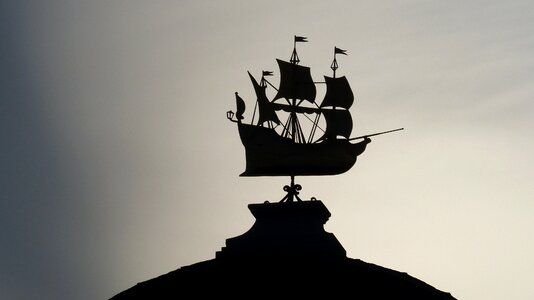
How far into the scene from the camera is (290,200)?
151 feet

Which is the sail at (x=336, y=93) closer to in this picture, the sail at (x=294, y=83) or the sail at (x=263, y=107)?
the sail at (x=294, y=83)

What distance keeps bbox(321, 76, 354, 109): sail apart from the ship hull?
2.53 metres

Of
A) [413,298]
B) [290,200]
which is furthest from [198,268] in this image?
[413,298]

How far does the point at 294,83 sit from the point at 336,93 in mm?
1753

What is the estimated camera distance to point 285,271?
4359cm

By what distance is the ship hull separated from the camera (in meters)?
44.6

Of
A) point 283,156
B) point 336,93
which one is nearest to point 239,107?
point 283,156

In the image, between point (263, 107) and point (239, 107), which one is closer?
point (239, 107)

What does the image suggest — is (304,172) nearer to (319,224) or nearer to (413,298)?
(319,224)

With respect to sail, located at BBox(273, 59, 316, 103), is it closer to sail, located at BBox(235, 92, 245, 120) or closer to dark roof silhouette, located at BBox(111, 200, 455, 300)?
sail, located at BBox(235, 92, 245, 120)

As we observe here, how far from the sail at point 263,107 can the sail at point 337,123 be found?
1.95 metres

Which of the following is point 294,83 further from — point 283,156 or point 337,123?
point 283,156

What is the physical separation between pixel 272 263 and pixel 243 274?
114 centimetres

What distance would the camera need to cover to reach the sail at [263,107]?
46.0m
